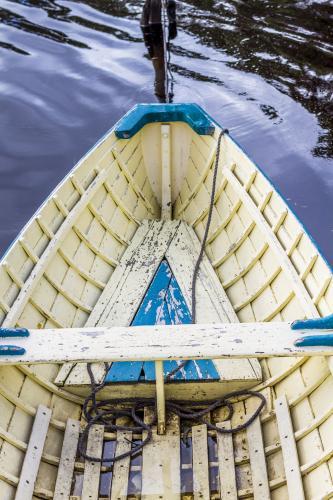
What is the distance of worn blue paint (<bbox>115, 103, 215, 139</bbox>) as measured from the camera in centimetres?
502

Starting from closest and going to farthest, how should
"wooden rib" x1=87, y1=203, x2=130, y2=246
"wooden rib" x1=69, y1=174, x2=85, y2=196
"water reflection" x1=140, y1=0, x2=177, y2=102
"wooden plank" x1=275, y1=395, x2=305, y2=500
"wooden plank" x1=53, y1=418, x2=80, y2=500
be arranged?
"wooden plank" x1=275, y1=395, x2=305, y2=500
"wooden plank" x1=53, y1=418, x2=80, y2=500
"wooden rib" x1=69, y1=174, x2=85, y2=196
"wooden rib" x1=87, y1=203, x2=130, y2=246
"water reflection" x1=140, y1=0, x2=177, y2=102

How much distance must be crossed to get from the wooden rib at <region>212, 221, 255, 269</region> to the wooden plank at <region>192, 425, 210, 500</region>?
166cm

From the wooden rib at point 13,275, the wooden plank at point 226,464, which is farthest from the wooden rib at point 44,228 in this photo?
the wooden plank at point 226,464

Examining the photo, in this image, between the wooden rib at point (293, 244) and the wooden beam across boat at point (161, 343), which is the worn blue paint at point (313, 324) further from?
the wooden rib at point (293, 244)

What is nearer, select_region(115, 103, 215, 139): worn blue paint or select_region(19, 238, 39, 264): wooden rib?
select_region(19, 238, 39, 264): wooden rib

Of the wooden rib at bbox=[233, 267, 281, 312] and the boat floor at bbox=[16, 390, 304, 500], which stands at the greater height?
the wooden rib at bbox=[233, 267, 281, 312]

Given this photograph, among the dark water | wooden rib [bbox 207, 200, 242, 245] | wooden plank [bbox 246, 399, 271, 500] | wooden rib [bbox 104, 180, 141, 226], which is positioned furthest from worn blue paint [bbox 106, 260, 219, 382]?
the dark water

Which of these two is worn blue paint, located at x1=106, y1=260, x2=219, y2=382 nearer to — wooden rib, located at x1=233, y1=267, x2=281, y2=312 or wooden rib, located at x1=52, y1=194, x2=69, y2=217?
wooden rib, located at x1=233, y1=267, x2=281, y2=312

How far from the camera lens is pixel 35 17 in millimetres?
12938

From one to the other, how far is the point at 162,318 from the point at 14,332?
1484 millimetres

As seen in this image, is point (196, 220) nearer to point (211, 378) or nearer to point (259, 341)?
point (211, 378)

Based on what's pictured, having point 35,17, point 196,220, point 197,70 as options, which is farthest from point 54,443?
point 35,17

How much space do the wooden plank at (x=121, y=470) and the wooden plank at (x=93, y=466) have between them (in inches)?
4.0

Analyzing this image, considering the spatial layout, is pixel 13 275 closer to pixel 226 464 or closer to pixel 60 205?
pixel 60 205
